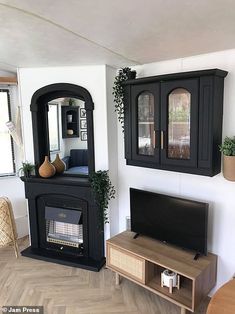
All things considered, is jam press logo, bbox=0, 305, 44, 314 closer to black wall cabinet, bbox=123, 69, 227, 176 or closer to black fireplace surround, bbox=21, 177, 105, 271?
black fireplace surround, bbox=21, 177, 105, 271

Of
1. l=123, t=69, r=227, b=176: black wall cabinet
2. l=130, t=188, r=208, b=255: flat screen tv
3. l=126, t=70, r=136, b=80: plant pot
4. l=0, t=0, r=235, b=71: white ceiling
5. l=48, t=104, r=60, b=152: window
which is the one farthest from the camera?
l=48, t=104, r=60, b=152: window

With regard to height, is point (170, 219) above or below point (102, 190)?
below

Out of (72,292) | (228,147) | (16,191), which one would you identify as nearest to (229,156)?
(228,147)

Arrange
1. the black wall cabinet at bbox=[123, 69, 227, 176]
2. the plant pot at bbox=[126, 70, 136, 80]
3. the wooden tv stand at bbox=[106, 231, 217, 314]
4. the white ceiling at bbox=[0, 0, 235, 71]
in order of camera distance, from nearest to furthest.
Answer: the white ceiling at bbox=[0, 0, 235, 71], the black wall cabinet at bbox=[123, 69, 227, 176], the wooden tv stand at bbox=[106, 231, 217, 314], the plant pot at bbox=[126, 70, 136, 80]

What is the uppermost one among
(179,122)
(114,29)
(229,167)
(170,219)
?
(114,29)

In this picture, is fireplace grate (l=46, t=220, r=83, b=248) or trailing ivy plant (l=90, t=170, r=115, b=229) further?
fireplace grate (l=46, t=220, r=83, b=248)

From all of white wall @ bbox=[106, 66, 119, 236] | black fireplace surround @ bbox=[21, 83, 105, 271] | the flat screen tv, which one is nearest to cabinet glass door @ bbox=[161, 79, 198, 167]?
the flat screen tv

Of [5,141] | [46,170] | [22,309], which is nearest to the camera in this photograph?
[22,309]

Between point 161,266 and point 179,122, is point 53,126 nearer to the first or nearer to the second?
point 179,122

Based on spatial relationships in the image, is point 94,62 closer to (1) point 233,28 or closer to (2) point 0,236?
(1) point 233,28

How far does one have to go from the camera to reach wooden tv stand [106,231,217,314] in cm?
223

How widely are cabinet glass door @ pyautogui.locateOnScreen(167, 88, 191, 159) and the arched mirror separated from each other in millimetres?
996

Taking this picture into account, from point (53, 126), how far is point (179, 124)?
170 centimetres

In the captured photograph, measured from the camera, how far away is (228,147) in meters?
2.13
